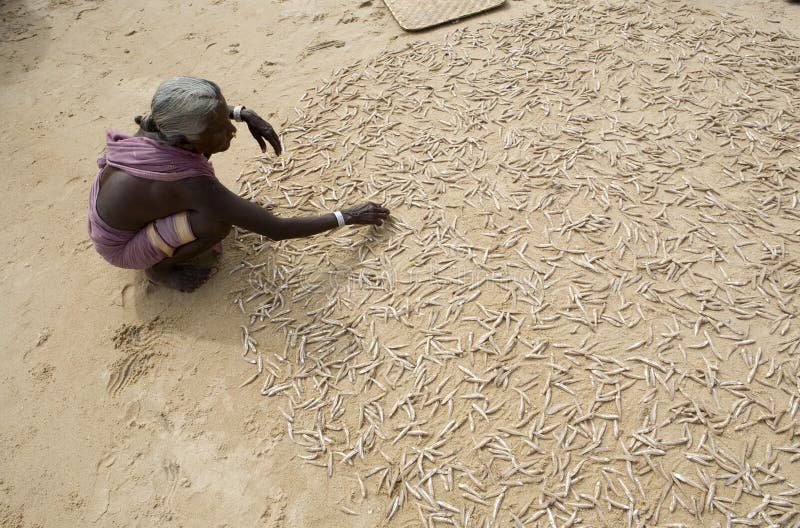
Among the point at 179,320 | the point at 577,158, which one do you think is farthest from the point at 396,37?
the point at 179,320

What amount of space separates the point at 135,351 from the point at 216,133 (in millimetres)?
1950

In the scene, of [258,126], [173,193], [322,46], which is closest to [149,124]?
[173,193]

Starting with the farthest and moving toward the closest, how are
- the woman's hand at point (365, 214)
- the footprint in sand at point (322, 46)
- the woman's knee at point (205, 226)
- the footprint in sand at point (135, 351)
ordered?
the footprint in sand at point (322, 46) → the woman's hand at point (365, 214) → the footprint in sand at point (135, 351) → the woman's knee at point (205, 226)

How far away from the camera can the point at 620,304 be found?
3.91m

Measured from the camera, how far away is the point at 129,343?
4.18 meters

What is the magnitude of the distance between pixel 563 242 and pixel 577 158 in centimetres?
113

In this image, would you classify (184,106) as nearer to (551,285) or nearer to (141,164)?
(141,164)

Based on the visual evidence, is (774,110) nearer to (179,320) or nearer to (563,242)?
(563,242)

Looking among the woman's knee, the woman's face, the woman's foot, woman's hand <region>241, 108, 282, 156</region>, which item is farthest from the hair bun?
the woman's foot

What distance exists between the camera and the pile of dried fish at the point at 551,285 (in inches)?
126

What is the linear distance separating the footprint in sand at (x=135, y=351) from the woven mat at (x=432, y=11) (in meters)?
5.17

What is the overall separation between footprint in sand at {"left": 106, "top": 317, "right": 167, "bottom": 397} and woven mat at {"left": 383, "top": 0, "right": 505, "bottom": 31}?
517cm

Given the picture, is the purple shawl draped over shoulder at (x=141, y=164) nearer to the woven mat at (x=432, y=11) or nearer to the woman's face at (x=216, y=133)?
the woman's face at (x=216, y=133)

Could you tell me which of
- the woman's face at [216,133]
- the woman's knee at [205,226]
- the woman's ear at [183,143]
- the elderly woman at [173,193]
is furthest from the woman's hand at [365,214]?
the woman's ear at [183,143]
